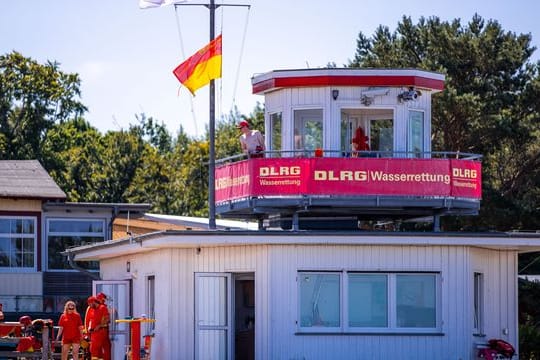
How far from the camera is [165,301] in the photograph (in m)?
33.3

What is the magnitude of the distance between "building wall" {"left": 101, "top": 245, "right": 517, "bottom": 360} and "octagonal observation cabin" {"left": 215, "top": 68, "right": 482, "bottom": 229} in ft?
4.88

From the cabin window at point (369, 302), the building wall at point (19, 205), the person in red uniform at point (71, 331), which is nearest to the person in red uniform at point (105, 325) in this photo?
the person in red uniform at point (71, 331)

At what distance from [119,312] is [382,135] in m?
7.42

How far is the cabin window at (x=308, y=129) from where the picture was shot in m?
35.4

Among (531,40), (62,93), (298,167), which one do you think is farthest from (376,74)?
(62,93)

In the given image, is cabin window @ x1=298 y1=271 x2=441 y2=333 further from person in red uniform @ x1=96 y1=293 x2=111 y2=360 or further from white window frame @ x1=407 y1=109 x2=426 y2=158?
person in red uniform @ x1=96 y1=293 x2=111 y2=360

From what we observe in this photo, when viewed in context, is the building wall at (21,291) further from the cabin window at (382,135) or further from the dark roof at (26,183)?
the cabin window at (382,135)

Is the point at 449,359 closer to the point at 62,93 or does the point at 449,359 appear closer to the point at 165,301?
the point at 165,301

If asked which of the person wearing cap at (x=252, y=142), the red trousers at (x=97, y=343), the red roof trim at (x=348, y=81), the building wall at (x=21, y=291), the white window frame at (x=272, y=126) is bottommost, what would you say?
the red trousers at (x=97, y=343)

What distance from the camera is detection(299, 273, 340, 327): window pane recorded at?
1283 inches

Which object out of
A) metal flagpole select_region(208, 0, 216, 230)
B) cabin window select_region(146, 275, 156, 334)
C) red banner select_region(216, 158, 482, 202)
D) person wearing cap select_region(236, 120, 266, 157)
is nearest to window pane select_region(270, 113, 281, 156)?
person wearing cap select_region(236, 120, 266, 157)

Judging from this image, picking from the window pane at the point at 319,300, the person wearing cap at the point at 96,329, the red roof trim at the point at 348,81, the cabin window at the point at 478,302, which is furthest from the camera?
the red roof trim at the point at 348,81

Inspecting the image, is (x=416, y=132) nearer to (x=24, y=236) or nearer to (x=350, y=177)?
(x=350, y=177)

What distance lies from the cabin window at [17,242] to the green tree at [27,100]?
24.9 metres
